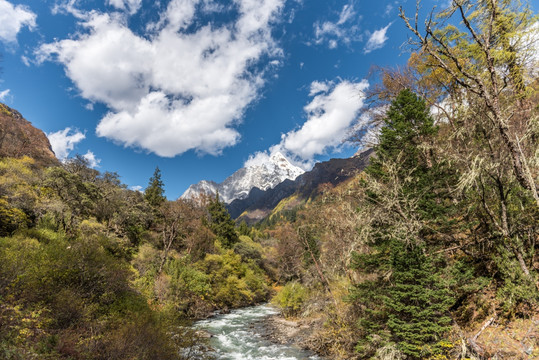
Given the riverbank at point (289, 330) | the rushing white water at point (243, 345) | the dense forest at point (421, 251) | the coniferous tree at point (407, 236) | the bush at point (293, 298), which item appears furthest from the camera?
the bush at point (293, 298)

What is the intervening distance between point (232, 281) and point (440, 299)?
2594 centimetres

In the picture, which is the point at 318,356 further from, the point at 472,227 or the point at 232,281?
the point at 232,281

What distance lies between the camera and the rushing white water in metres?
13.9

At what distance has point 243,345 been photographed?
633 inches

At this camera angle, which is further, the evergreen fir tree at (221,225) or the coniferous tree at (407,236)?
the evergreen fir tree at (221,225)

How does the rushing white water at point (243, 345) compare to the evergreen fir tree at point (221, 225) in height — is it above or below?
below

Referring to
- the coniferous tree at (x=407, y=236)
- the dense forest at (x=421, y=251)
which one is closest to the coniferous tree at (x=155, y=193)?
the dense forest at (x=421, y=251)

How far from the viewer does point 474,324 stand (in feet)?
28.9

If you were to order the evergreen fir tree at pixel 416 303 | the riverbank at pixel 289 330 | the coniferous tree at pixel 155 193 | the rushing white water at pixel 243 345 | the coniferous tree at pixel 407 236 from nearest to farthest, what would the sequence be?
the evergreen fir tree at pixel 416 303 → the coniferous tree at pixel 407 236 → the rushing white water at pixel 243 345 → the riverbank at pixel 289 330 → the coniferous tree at pixel 155 193

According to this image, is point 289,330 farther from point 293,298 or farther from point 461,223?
point 461,223

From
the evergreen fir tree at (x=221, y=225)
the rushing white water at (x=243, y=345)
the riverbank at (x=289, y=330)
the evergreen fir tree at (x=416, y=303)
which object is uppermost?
the evergreen fir tree at (x=221, y=225)

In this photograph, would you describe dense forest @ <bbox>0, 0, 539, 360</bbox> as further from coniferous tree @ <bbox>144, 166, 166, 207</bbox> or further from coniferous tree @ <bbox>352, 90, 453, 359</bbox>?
coniferous tree @ <bbox>144, 166, 166, 207</bbox>

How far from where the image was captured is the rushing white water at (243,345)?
45.5 feet

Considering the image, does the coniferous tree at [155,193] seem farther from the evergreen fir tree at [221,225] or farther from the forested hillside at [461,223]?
the forested hillside at [461,223]
